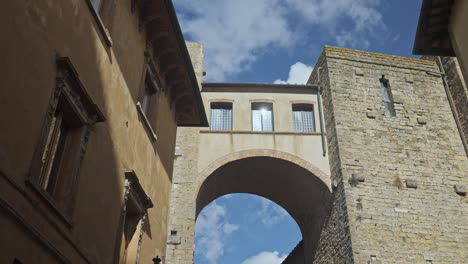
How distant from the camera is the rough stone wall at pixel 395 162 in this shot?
14836 millimetres

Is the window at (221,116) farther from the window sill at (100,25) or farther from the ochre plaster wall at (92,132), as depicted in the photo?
the window sill at (100,25)

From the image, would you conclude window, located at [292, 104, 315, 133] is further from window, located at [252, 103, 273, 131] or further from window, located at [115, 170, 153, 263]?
window, located at [115, 170, 153, 263]

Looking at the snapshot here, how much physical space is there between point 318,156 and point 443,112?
479cm

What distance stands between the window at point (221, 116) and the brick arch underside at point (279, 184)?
1300mm

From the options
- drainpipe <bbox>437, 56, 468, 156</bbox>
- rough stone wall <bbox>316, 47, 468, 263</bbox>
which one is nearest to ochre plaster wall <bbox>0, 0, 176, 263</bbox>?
rough stone wall <bbox>316, 47, 468, 263</bbox>

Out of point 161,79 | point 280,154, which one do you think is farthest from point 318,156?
point 161,79

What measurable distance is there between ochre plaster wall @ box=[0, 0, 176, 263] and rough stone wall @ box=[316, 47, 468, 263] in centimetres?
712

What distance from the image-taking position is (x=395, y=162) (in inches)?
643

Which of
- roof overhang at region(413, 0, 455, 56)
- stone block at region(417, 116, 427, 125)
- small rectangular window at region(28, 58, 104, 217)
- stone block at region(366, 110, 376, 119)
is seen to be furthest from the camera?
stone block at region(417, 116, 427, 125)

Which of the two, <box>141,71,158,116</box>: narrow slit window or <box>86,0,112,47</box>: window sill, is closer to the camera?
<box>86,0,112,47</box>: window sill

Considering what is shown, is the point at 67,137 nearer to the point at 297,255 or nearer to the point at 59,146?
the point at 59,146

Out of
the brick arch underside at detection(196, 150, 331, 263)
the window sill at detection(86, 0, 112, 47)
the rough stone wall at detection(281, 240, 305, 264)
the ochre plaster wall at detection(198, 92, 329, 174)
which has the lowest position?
the window sill at detection(86, 0, 112, 47)

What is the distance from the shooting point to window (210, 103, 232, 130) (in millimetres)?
17953

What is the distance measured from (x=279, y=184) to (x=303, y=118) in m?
2.48
